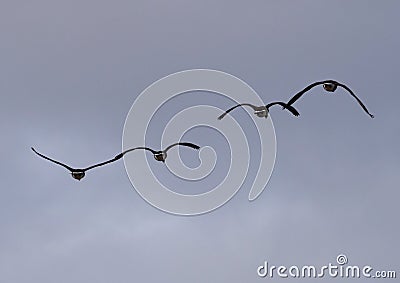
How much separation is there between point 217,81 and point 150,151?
18.7 feet

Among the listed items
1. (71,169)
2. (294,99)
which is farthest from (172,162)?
(294,99)

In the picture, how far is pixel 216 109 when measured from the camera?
30.7 metres

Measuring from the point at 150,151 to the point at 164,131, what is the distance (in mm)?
1563

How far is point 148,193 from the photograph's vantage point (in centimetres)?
3244

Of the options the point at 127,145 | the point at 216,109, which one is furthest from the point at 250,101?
the point at 127,145

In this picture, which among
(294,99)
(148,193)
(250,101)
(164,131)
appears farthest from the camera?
(148,193)

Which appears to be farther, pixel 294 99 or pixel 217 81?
pixel 217 81

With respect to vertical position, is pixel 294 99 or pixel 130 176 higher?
pixel 130 176

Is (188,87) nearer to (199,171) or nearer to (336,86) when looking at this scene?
(199,171)

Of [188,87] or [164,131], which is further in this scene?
[188,87]

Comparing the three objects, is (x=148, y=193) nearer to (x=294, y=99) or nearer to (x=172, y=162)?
(x=172, y=162)

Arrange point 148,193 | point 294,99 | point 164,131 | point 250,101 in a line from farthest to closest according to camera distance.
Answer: point 148,193, point 164,131, point 250,101, point 294,99

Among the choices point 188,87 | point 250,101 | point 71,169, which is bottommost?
point 71,169

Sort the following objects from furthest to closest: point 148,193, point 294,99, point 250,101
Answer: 1. point 148,193
2. point 250,101
3. point 294,99
